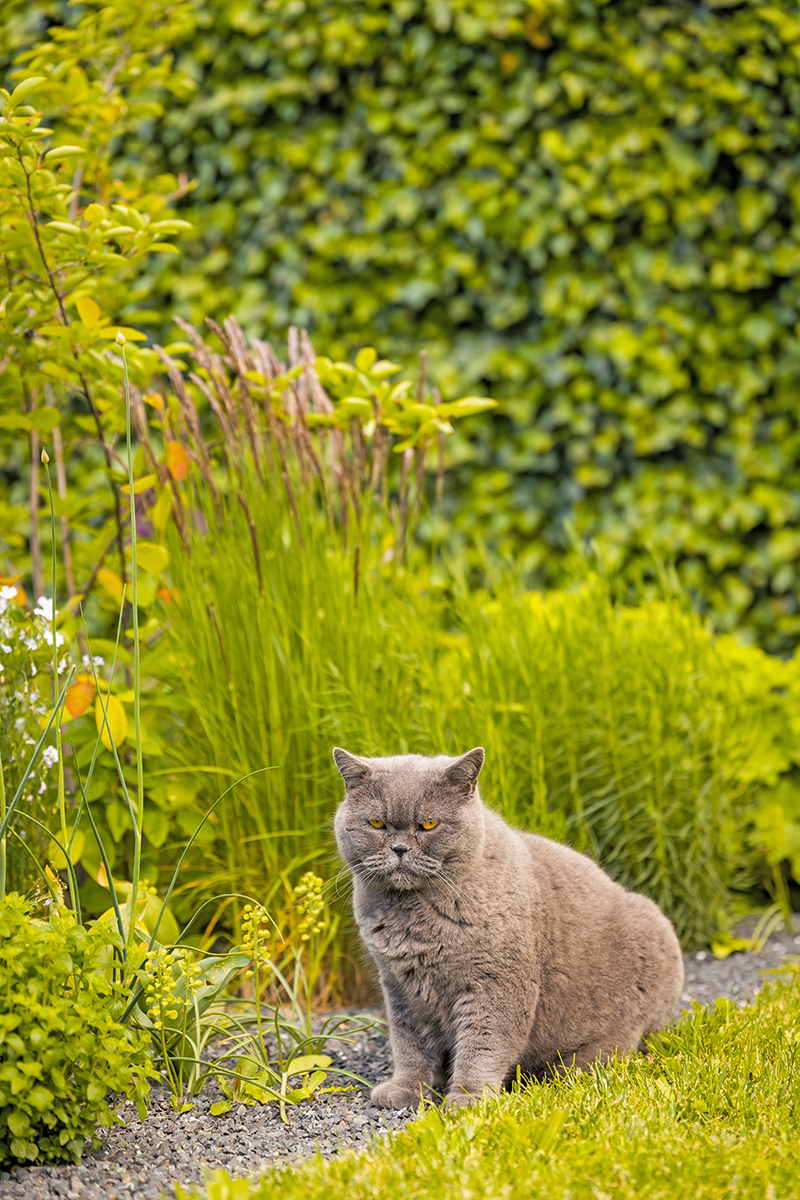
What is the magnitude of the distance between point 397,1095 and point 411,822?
60 cm

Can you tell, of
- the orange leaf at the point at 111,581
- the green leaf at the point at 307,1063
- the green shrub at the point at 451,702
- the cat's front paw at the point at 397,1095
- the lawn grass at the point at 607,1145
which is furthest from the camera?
the green shrub at the point at 451,702

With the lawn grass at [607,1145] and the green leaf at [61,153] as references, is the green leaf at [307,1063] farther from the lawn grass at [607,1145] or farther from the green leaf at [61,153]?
the green leaf at [61,153]

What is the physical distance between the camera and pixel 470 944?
242 cm

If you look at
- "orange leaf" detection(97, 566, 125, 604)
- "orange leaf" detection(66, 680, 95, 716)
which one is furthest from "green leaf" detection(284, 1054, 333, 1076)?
"orange leaf" detection(97, 566, 125, 604)

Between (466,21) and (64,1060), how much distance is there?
15.3 ft

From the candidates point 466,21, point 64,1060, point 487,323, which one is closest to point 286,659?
point 64,1060

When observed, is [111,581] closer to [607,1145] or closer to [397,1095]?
[397,1095]

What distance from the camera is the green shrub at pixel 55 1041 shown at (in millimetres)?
1882

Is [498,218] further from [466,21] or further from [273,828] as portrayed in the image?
[273,828]

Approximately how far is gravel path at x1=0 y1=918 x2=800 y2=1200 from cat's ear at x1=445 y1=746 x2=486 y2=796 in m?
0.72

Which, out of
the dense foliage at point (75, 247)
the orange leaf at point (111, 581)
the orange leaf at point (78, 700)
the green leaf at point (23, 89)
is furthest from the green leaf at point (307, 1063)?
the green leaf at point (23, 89)

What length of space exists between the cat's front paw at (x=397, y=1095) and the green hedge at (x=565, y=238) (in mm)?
2766

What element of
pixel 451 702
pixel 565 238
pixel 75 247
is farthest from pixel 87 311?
pixel 565 238

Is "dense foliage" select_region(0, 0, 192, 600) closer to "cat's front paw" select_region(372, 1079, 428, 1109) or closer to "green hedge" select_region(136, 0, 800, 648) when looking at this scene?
"green hedge" select_region(136, 0, 800, 648)
